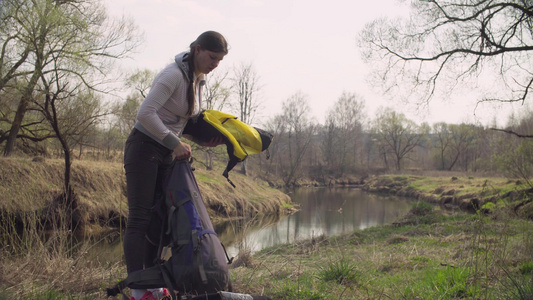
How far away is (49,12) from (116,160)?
703 cm

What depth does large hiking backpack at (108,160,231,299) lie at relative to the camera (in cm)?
201

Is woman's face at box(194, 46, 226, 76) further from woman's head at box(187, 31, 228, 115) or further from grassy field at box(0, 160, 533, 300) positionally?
grassy field at box(0, 160, 533, 300)

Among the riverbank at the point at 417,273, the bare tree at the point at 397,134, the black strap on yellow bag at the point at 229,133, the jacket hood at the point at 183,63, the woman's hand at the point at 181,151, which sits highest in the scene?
the bare tree at the point at 397,134

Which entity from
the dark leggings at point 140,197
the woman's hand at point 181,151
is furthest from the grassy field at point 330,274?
the woman's hand at point 181,151

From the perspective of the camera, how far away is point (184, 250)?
206 centimetres

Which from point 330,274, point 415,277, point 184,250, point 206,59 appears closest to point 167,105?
point 206,59

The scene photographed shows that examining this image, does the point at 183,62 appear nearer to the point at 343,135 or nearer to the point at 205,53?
the point at 205,53

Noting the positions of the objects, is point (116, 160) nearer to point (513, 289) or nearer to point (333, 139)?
point (513, 289)

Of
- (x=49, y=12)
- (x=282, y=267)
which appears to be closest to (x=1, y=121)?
(x=49, y=12)

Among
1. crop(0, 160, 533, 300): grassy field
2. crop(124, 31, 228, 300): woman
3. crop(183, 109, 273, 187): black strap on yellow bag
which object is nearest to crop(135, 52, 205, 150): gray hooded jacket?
crop(124, 31, 228, 300): woman

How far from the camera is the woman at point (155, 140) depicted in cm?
216

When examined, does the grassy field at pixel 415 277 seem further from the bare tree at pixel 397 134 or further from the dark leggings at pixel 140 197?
the bare tree at pixel 397 134

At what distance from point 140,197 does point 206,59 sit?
0.90 m

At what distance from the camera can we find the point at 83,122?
1174cm
